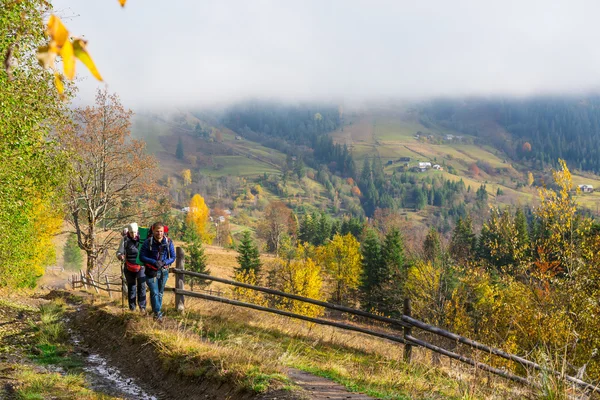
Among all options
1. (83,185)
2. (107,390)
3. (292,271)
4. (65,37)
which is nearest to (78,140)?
(83,185)

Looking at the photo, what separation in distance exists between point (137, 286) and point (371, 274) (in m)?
52.1

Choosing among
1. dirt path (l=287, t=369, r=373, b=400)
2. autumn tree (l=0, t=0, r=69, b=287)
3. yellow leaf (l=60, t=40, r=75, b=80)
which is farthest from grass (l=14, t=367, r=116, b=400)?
yellow leaf (l=60, t=40, r=75, b=80)

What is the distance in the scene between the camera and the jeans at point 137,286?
11008 millimetres

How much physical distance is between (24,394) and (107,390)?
132 cm

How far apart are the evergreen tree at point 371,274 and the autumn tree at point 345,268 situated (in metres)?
1.82

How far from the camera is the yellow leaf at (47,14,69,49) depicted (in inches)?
56.6

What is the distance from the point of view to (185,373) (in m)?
7.41

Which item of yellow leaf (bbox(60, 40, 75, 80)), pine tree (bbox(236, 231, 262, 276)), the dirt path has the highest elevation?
yellow leaf (bbox(60, 40, 75, 80))

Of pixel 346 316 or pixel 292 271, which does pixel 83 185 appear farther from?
pixel 346 316

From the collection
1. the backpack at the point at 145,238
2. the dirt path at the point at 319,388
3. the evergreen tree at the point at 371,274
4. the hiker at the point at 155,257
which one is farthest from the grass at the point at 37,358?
the evergreen tree at the point at 371,274

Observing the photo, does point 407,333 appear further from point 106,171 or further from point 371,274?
point 371,274

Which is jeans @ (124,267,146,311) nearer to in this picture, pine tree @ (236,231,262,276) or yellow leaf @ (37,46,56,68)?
yellow leaf @ (37,46,56,68)

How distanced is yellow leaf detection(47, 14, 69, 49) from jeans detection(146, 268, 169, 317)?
977cm

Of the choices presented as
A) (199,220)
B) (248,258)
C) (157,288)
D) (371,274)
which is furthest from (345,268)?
(199,220)
